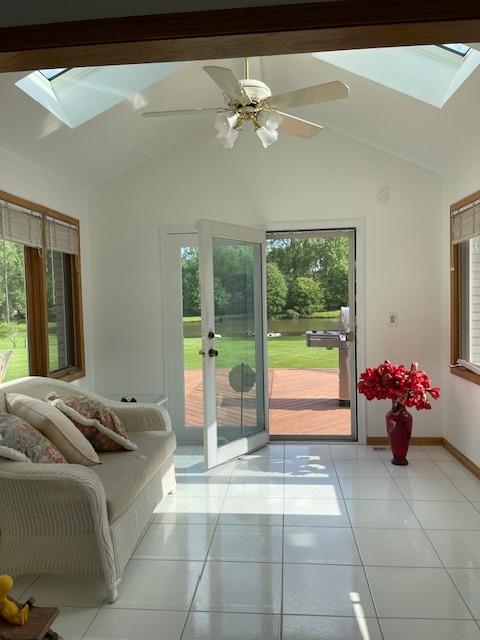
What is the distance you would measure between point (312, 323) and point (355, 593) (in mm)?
7653

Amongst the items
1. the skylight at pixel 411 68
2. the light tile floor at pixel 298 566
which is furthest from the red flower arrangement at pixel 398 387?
the skylight at pixel 411 68

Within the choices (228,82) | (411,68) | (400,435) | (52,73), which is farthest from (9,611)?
(411,68)

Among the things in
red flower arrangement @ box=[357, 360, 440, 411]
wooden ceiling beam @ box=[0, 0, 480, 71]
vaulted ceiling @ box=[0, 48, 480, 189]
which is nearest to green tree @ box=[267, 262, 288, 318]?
vaulted ceiling @ box=[0, 48, 480, 189]

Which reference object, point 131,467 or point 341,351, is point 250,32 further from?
point 341,351

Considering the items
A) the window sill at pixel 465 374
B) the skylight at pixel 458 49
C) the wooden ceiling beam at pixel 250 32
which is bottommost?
the window sill at pixel 465 374

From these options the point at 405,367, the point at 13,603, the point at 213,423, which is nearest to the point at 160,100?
the point at 213,423

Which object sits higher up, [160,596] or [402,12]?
[402,12]

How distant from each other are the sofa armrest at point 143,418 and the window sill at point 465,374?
2.24 m

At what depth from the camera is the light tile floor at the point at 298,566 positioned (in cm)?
214

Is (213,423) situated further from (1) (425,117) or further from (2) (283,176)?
(1) (425,117)

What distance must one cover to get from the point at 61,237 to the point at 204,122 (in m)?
1.62

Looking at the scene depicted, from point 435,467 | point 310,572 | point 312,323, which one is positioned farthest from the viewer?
point 312,323

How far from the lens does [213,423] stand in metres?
4.14

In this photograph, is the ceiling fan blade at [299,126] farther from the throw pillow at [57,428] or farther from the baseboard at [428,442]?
the baseboard at [428,442]
